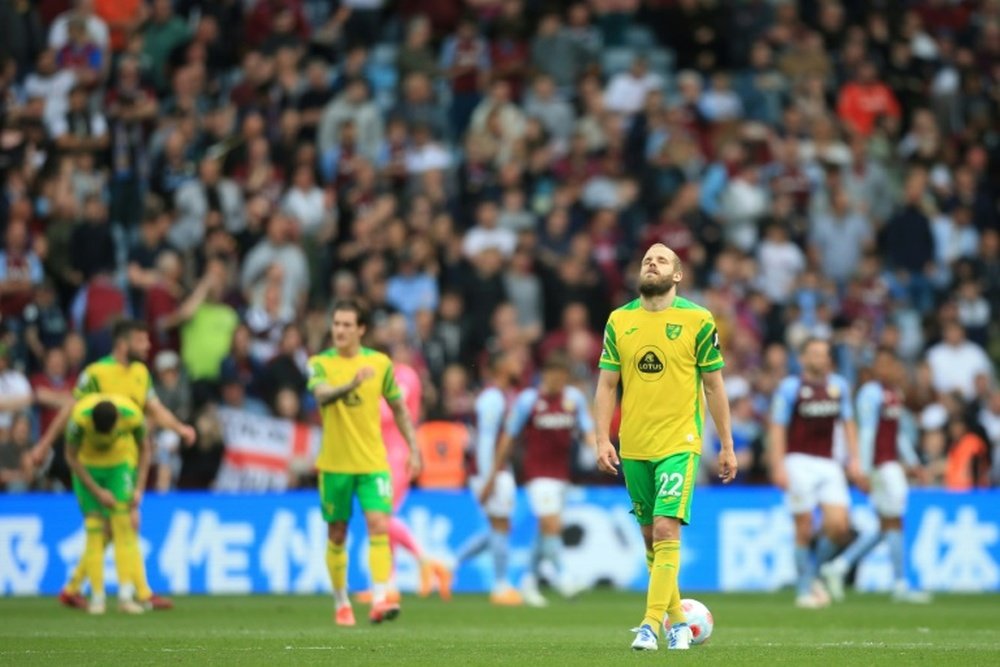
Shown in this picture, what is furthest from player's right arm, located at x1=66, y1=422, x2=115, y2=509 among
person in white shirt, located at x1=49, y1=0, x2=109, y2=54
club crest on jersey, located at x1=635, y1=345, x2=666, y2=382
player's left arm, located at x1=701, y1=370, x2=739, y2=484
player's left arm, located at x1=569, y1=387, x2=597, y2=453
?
person in white shirt, located at x1=49, y1=0, x2=109, y2=54

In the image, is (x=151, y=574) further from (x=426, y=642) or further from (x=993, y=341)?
(x=993, y=341)

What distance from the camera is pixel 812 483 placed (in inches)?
784

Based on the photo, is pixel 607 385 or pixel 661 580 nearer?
pixel 661 580

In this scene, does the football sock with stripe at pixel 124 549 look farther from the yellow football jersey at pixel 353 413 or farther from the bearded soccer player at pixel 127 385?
the yellow football jersey at pixel 353 413

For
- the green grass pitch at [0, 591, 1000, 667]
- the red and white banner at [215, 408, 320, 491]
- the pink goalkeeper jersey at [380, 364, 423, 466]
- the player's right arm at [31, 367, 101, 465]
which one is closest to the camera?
the green grass pitch at [0, 591, 1000, 667]

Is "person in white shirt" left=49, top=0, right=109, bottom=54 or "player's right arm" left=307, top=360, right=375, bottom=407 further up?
"person in white shirt" left=49, top=0, right=109, bottom=54

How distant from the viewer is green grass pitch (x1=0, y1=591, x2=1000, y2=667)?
12.5 meters

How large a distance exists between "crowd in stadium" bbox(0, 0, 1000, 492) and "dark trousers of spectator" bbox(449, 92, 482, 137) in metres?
0.04

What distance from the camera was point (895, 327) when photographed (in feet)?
88.4

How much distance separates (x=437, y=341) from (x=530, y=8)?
804 cm

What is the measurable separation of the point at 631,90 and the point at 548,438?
30.9 ft

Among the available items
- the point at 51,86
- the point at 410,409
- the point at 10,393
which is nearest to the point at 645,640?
the point at 410,409

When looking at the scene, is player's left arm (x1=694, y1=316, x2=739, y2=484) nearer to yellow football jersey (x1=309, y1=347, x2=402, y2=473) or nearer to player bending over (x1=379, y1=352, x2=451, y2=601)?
yellow football jersey (x1=309, y1=347, x2=402, y2=473)

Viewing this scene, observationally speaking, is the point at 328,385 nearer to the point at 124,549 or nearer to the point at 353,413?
the point at 353,413
